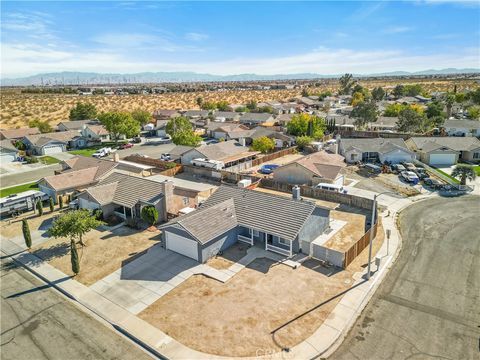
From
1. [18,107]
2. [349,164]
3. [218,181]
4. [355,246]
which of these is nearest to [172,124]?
[218,181]

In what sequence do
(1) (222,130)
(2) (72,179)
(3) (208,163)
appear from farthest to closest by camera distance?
1. (1) (222,130)
2. (3) (208,163)
3. (2) (72,179)

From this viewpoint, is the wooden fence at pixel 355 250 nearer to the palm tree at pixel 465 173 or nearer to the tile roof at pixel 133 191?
the tile roof at pixel 133 191

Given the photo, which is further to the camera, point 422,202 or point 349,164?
point 349,164

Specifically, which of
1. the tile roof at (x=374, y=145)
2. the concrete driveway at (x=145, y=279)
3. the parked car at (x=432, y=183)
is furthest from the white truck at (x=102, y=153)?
the parked car at (x=432, y=183)

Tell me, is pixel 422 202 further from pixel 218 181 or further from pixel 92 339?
pixel 92 339

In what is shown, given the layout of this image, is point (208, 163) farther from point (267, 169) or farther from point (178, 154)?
point (267, 169)

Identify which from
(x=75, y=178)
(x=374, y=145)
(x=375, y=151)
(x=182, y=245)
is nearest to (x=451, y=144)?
(x=374, y=145)

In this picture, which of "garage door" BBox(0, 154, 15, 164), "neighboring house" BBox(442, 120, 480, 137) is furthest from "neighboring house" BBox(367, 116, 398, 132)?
"garage door" BBox(0, 154, 15, 164)
